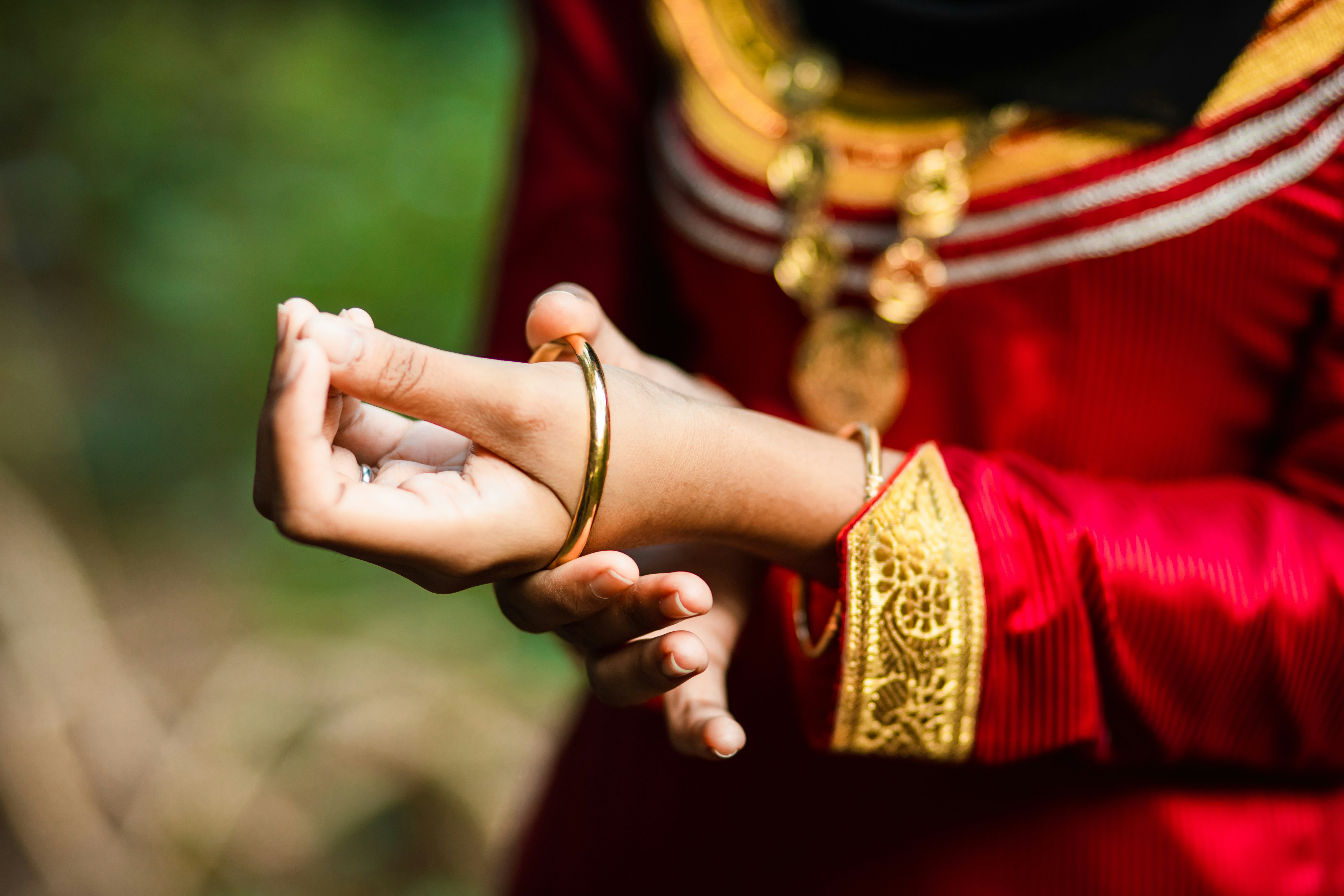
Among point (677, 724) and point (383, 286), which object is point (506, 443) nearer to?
point (677, 724)

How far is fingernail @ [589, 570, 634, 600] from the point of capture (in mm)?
283

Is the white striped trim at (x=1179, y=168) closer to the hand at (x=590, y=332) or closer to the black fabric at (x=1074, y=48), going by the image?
the black fabric at (x=1074, y=48)

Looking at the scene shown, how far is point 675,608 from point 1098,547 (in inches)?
8.0

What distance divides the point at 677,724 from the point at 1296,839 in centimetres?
35

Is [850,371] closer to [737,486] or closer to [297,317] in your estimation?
[737,486]

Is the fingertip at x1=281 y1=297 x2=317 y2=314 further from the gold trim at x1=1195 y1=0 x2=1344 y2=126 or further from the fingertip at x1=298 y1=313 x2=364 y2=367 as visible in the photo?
the gold trim at x1=1195 y1=0 x2=1344 y2=126

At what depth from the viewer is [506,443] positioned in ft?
0.92

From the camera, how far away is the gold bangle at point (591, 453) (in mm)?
287

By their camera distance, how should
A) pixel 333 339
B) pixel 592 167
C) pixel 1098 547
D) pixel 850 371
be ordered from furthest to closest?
pixel 592 167, pixel 850 371, pixel 1098 547, pixel 333 339

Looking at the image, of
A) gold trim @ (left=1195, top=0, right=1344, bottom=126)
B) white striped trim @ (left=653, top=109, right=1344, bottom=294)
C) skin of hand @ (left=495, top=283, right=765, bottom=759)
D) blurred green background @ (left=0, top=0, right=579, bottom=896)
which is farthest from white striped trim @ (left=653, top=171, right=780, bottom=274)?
blurred green background @ (left=0, top=0, right=579, bottom=896)

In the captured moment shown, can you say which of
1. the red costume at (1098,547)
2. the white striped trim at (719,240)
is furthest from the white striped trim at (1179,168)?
the white striped trim at (719,240)

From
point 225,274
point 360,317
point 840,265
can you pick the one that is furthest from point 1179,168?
point 225,274

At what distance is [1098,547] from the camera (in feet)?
1.20

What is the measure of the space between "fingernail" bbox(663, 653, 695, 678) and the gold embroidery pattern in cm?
8
